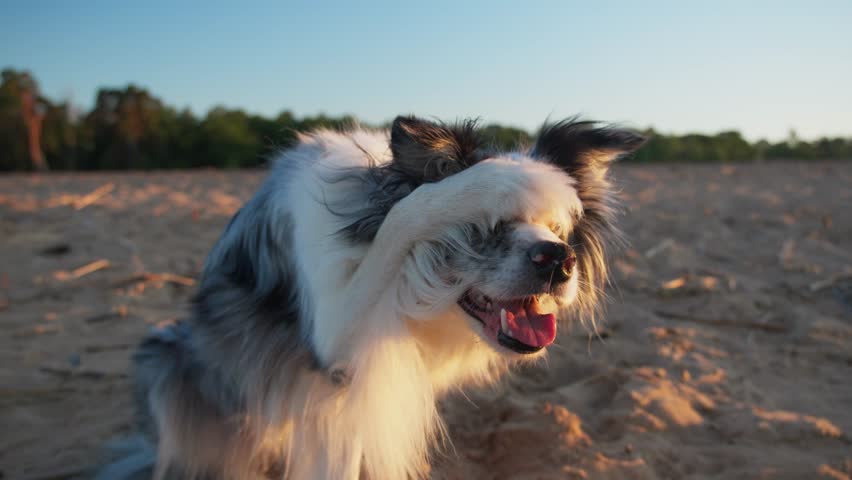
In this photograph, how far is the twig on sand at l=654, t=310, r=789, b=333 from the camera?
13.1ft

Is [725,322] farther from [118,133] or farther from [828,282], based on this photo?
[118,133]

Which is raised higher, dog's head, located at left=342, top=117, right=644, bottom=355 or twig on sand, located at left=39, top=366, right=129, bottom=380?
dog's head, located at left=342, top=117, right=644, bottom=355

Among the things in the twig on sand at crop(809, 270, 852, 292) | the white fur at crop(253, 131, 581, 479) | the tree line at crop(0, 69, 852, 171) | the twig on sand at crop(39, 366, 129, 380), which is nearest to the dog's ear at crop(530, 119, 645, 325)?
the white fur at crop(253, 131, 581, 479)

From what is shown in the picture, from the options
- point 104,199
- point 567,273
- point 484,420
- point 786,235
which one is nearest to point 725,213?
point 786,235

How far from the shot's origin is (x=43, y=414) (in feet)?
10.2

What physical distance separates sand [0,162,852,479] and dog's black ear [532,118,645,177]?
1.85ft

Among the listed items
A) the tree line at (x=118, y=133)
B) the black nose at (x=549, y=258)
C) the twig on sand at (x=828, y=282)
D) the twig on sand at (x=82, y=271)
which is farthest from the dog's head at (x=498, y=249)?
the tree line at (x=118, y=133)

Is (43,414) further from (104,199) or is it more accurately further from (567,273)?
(104,199)

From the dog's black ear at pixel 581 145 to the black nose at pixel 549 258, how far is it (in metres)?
0.50

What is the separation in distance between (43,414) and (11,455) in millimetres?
370

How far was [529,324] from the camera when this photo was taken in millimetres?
2018

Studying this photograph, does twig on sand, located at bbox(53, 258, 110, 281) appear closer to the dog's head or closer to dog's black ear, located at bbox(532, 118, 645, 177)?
the dog's head

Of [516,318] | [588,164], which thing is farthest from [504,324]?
[588,164]

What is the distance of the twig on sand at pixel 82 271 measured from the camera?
497 centimetres
